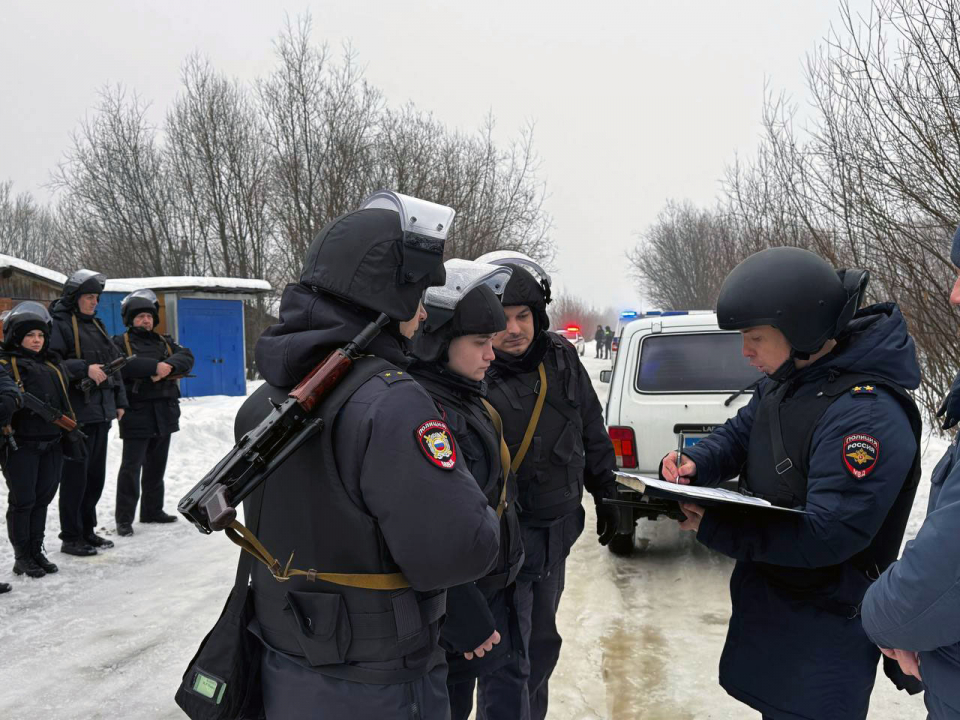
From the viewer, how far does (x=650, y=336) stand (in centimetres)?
625

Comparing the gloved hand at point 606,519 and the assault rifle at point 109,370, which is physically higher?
the assault rifle at point 109,370

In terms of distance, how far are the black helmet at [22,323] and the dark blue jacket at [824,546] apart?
5425mm

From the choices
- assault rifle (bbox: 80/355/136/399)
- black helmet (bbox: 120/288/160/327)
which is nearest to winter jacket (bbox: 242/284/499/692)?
assault rifle (bbox: 80/355/136/399)

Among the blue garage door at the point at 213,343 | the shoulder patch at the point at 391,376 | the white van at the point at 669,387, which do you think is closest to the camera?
the shoulder patch at the point at 391,376

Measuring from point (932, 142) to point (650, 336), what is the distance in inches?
107

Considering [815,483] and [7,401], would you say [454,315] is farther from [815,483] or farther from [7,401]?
[7,401]

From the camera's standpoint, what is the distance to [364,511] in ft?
5.79

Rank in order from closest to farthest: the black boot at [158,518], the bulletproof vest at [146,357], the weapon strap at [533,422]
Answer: the weapon strap at [533,422], the bulletproof vest at [146,357], the black boot at [158,518]

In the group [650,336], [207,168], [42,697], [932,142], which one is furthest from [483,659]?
[207,168]

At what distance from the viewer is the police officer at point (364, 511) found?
5.64 ft

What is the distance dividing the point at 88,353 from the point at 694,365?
512 centimetres

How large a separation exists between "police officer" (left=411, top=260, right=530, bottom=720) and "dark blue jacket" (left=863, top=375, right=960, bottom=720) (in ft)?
3.43

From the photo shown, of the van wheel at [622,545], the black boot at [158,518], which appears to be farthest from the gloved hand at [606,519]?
the black boot at [158,518]

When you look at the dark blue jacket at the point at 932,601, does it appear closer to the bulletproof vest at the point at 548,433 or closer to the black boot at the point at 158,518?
the bulletproof vest at the point at 548,433
